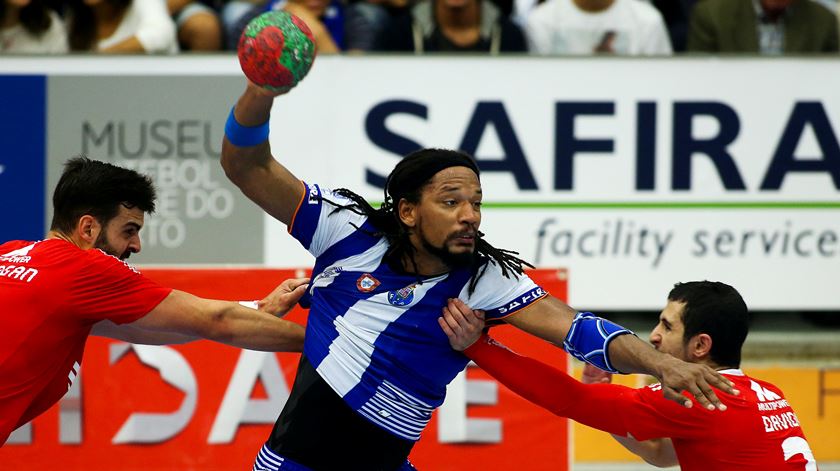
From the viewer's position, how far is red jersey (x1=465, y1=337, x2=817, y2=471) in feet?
15.9

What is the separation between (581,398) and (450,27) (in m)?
4.33

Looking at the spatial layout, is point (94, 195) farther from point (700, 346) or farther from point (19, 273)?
point (700, 346)

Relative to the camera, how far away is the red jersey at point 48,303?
477 cm

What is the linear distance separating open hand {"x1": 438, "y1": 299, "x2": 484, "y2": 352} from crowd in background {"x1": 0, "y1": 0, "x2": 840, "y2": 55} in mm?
4188

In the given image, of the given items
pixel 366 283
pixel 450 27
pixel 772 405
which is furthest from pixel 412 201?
pixel 450 27

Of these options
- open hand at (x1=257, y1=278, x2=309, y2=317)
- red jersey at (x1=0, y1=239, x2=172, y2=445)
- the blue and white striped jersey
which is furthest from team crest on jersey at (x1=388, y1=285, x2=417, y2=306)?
red jersey at (x1=0, y1=239, x2=172, y2=445)

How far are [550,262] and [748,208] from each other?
135 centimetres

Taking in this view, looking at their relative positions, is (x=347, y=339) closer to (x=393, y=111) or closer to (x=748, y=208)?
(x=393, y=111)

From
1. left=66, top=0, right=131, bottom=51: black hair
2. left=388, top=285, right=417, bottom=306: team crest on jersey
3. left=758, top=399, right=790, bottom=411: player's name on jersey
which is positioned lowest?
left=758, top=399, right=790, bottom=411: player's name on jersey

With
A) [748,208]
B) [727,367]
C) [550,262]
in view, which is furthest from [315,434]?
[748,208]

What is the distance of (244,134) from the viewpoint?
4.60m

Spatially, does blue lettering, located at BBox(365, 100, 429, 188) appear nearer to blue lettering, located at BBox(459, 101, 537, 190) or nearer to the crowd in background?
blue lettering, located at BBox(459, 101, 537, 190)

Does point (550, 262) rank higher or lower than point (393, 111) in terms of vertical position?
lower

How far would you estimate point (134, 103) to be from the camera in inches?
335
